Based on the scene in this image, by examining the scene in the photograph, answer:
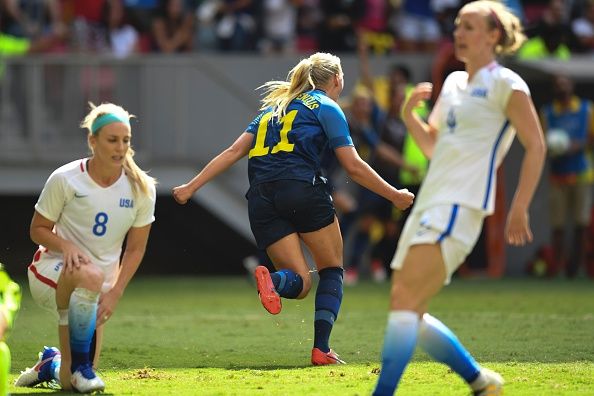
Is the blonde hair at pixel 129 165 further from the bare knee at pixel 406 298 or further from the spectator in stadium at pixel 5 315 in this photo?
the bare knee at pixel 406 298

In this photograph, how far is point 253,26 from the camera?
1897 cm

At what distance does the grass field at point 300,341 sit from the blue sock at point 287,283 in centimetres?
49

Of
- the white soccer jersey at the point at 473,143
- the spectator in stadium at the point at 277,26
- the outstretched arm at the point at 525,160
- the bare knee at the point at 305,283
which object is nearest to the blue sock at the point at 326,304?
the bare knee at the point at 305,283

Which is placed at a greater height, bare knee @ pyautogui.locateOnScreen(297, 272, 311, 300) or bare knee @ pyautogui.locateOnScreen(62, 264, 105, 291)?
bare knee @ pyautogui.locateOnScreen(62, 264, 105, 291)

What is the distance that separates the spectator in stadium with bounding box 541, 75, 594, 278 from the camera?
17797 mm

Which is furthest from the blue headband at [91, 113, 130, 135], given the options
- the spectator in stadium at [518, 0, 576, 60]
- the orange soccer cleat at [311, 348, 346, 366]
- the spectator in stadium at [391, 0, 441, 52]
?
the spectator in stadium at [391, 0, 441, 52]

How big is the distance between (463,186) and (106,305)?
2.32 meters

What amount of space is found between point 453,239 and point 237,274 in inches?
498

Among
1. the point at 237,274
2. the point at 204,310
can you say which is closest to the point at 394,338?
the point at 204,310

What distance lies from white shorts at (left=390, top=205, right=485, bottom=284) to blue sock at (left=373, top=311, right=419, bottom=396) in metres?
0.27

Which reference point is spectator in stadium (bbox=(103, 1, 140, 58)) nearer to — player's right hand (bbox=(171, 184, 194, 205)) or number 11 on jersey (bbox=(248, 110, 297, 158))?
number 11 on jersey (bbox=(248, 110, 297, 158))

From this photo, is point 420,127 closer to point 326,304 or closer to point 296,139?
point 296,139

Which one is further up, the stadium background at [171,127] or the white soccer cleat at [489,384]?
the white soccer cleat at [489,384]

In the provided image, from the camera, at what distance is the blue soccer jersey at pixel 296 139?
892 centimetres
